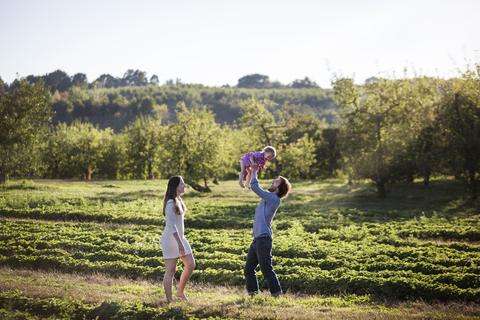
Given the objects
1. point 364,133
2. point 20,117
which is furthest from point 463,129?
point 20,117

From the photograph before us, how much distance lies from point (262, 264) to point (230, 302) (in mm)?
1081

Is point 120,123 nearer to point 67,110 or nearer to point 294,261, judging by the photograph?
point 67,110

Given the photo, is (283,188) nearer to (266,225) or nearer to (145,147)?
(266,225)

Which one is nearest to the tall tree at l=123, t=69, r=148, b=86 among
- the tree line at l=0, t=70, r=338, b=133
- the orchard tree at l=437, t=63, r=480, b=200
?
the tree line at l=0, t=70, r=338, b=133

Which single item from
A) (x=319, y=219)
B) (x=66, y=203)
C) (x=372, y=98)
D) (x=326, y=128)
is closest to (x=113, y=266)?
(x=319, y=219)

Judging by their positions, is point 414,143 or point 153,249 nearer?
point 153,249

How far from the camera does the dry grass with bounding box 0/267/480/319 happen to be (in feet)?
18.9

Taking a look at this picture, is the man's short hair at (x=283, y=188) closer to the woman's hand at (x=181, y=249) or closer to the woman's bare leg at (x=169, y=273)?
the woman's hand at (x=181, y=249)

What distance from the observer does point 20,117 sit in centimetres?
2605

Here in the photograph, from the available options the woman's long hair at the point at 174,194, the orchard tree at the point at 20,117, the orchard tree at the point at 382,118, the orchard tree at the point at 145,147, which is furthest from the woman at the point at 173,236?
the orchard tree at the point at 145,147

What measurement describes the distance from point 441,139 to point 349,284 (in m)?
22.6

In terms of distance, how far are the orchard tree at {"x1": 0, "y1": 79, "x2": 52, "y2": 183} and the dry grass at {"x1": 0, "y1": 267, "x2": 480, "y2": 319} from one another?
2191 centimetres

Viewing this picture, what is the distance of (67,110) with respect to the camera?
113 meters

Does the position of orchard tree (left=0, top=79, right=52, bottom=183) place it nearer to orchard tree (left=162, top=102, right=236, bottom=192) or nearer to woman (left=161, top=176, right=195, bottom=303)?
orchard tree (left=162, top=102, right=236, bottom=192)
